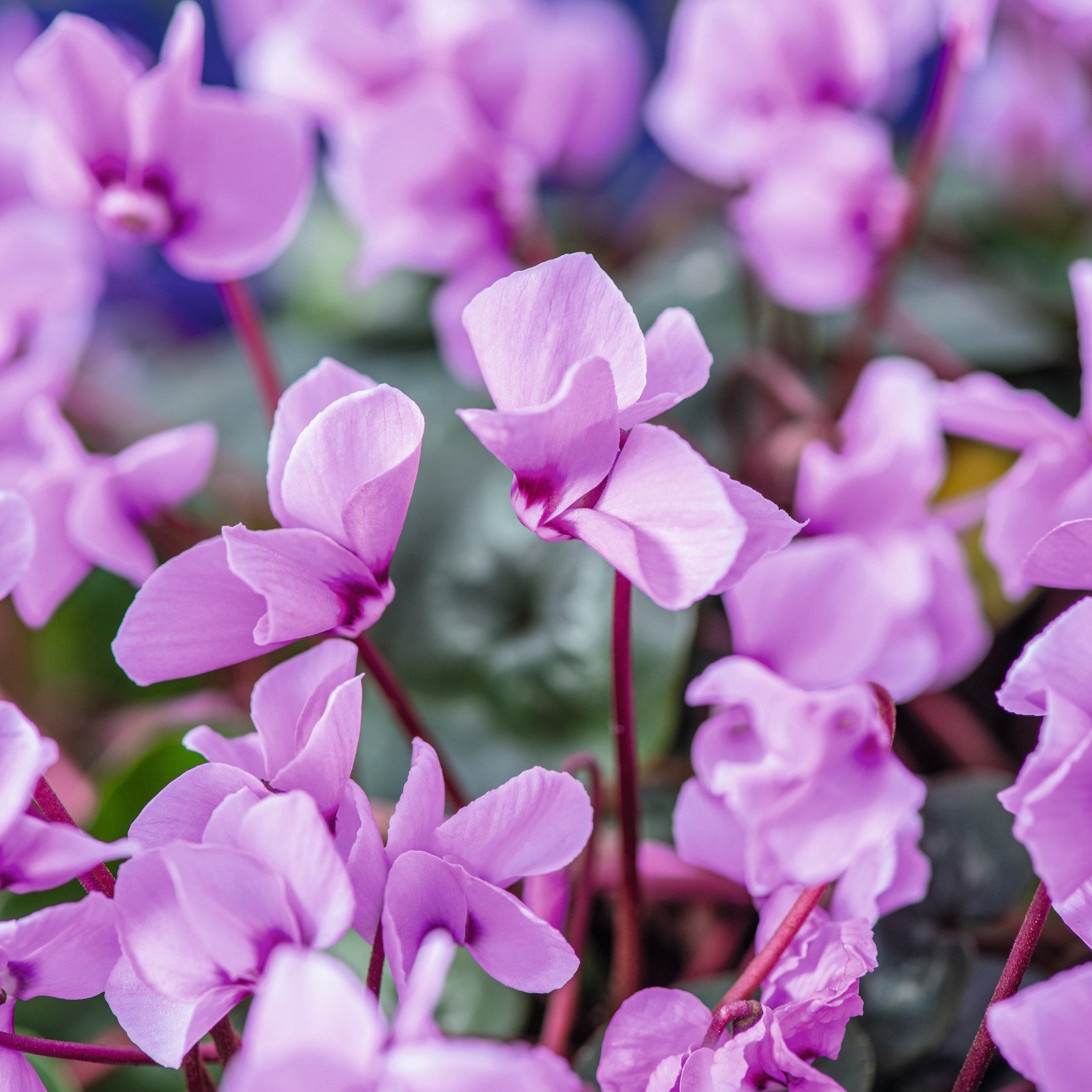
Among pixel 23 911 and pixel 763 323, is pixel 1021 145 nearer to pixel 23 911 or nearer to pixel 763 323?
pixel 763 323

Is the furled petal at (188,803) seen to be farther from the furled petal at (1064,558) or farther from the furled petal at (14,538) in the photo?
the furled petal at (1064,558)

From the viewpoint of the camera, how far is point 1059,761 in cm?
A: 26

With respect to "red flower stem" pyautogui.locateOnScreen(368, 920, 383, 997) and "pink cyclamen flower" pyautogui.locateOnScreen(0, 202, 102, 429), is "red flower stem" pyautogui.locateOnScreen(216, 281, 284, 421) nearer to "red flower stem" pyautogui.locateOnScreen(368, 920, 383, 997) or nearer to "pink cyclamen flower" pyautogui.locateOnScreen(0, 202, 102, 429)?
"pink cyclamen flower" pyautogui.locateOnScreen(0, 202, 102, 429)

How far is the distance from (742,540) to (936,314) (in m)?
0.66

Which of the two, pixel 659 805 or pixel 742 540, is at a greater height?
pixel 742 540

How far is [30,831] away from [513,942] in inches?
4.8

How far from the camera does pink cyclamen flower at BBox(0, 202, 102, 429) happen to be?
0.54m

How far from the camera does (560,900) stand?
0.38 meters

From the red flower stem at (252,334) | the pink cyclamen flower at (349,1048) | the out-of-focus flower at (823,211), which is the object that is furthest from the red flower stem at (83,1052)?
the out-of-focus flower at (823,211)

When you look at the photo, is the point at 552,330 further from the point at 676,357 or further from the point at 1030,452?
the point at 1030,452

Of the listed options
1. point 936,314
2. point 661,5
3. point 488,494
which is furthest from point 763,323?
point 661,5

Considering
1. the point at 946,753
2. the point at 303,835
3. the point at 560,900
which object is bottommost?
the point at 946,753

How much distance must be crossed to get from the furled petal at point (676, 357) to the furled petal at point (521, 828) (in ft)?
0.35

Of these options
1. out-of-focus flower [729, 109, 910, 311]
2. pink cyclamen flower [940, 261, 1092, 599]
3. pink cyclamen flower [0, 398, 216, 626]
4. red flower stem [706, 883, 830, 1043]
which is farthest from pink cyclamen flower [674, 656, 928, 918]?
out-of-focus flower [729, 109, 910, 311]
